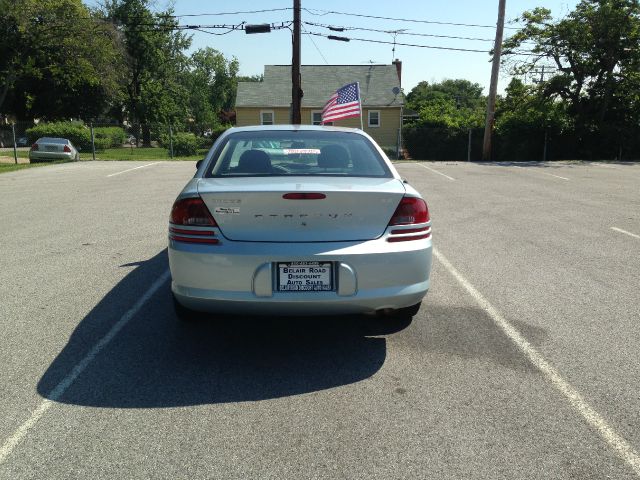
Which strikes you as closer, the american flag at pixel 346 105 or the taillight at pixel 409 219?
the taillight at pixel 409 219

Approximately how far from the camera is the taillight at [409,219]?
12.3 ft

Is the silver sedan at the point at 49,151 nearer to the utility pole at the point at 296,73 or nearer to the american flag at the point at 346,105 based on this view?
the utility pole at the point at 296,73

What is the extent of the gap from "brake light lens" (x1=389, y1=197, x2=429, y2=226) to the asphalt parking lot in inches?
37.8

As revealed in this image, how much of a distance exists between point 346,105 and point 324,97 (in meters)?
22.6

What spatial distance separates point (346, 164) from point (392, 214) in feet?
2.88

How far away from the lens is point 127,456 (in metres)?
2.74

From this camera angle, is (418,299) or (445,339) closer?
(418,299)

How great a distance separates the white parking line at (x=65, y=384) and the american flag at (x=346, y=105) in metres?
16.4

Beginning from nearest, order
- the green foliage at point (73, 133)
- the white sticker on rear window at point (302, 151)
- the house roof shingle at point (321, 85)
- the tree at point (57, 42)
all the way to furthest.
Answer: the white sticker on rear window at point (302, 151) < the tree at point (57, 42) < the green foliage at point (73, 133) < the house roof shingle at point (321, 85)

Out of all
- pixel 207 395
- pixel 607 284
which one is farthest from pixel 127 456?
pixel 607 284

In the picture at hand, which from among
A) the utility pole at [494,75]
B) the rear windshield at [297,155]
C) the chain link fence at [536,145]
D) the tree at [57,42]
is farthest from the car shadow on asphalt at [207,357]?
the tree at [57,42]

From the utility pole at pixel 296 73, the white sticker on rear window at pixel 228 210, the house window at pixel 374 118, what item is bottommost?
the white sticker on rear window at pixel 228 210

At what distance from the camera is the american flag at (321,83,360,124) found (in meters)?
20.6

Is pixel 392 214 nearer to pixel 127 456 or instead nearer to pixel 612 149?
pixel 127 456
